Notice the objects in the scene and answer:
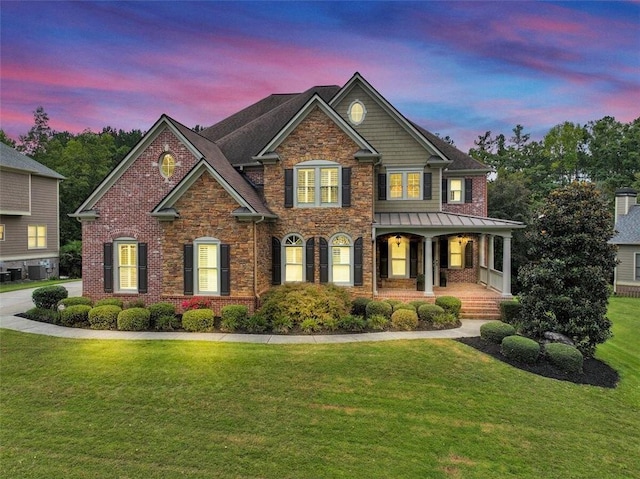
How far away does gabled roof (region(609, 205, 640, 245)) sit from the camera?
2317 cm

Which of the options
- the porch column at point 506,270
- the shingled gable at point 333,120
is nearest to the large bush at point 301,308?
the shingled gable at point 333,120

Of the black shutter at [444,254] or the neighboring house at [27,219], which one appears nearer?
the black shutter at [444,254]

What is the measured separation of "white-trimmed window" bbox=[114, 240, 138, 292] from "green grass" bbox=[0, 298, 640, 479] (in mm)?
4288

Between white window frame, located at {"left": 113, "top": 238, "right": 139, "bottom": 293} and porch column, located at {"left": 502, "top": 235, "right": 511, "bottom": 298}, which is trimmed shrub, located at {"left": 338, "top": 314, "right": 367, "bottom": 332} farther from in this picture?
white window frame, located at {"left": 113, "top": 238, "right": 139, "bottom": 293}

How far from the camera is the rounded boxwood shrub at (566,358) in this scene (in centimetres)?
880

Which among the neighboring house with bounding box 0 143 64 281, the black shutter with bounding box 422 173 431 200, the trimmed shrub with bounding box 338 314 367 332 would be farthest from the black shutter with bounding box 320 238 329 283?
the neighboring house with bounding box 0 143 64 281

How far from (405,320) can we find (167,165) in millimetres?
11079

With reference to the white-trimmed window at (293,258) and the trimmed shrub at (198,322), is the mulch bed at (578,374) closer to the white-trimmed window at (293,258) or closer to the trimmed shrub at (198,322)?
the white-trimmed window at (293,258)

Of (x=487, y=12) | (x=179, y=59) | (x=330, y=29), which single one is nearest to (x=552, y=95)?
(x=487, y=12)

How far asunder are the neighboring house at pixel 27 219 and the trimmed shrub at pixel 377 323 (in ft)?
83.4

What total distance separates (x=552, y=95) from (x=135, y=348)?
2876 cm

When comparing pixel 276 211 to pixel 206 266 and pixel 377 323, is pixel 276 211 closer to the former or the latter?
pixel 206 266

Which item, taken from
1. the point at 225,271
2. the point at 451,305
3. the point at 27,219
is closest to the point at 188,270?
the point at 225,271

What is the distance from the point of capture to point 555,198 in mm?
10922
